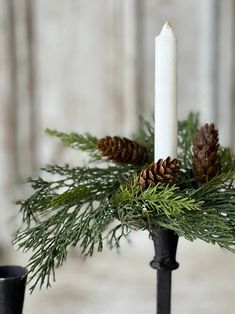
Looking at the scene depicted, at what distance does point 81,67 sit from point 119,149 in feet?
4.91

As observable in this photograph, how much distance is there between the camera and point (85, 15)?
2131 mm

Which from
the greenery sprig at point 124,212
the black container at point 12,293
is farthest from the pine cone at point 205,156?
the black container at point 12,293

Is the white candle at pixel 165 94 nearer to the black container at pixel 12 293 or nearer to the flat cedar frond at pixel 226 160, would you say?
the flat cedar frond at pixel 226 160

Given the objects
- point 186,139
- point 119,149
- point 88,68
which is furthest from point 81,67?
point 119,149

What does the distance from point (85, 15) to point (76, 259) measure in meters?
0.82

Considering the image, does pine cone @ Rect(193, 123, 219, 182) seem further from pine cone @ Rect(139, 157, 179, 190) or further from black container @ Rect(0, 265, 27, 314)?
black container @ Rect(0, 265, 27, 314)

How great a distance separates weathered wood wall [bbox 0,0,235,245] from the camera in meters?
2.10

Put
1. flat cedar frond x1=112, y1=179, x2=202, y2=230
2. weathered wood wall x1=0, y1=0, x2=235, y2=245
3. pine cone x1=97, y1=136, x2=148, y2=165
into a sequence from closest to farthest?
flat cedar frond x1=112, y1=179, x2=202, y2=230
pine cone x1=97, y1=136, x2=148, y2=165
weathered wood wall x1=0, y1=0, x2=235, y2=245

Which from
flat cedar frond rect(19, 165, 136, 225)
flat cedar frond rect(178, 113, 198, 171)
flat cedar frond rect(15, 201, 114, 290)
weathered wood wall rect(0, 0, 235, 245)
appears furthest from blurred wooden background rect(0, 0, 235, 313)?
flat cedar frond rect(15, 201, 114, 290)

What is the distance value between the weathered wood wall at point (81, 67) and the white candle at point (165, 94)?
1450mm

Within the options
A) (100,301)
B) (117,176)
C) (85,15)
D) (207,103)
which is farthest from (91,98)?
(117,176)

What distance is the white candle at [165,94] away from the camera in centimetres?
66

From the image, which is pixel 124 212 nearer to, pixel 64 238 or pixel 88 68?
pixel 64 238

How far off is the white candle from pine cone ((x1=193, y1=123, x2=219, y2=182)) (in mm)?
29
